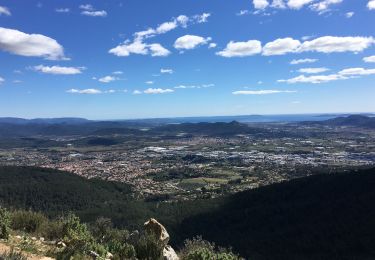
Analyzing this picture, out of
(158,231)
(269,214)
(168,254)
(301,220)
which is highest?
(158,231)

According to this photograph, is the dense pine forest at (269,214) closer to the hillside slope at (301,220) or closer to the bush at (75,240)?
the hillside slope at (301,220)

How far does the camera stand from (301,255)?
45.9 metres

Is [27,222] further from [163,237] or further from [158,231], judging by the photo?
[163,237]

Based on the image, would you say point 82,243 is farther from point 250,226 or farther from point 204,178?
point 204,178

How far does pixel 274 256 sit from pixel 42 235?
34.8 metres

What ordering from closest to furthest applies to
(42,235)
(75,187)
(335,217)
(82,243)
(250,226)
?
1. (82,243)
2. (42,235)
3. (335,217)
4. (250,226)
5. (75,187)

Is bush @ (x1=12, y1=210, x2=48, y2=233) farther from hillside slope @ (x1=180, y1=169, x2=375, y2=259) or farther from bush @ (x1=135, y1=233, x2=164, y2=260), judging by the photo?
hillside slope @ (x1=180, y1=169, x2=375, y2=259)

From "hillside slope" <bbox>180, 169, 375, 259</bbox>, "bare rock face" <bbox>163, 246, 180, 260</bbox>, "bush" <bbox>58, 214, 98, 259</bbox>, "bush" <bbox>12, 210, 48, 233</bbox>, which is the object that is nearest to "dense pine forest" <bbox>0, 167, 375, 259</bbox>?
"hillside slope" <bbox>180, 169, 375, 259</bbox>

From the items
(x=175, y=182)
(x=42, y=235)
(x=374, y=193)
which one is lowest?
(x=175, y=182)

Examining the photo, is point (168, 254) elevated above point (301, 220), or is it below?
above

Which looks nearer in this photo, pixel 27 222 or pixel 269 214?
pixel 27 222

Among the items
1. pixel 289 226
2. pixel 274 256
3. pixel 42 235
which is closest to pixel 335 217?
pixel 289 226

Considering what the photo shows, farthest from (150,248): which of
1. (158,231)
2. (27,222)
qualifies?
(27,222)

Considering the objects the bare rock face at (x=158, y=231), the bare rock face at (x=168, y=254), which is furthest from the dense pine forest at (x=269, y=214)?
the bare rock face at (x=168, y=254)
